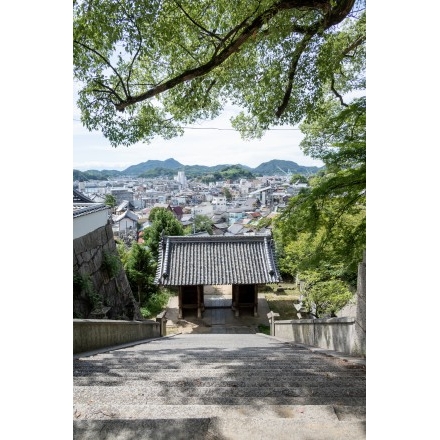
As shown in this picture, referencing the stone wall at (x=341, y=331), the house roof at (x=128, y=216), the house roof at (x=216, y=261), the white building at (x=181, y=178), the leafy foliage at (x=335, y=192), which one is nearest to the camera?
the stone wall at (x=341, y=331)

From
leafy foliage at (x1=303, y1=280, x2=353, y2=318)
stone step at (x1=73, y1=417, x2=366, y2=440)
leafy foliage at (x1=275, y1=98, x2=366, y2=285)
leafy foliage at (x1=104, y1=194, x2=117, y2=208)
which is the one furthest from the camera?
leafy foliage at (x1=104, y1=194, x2=117, y2=208)

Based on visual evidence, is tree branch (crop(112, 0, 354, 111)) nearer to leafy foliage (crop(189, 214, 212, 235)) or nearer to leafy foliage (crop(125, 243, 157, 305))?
leafy foliage (crop(125, 243, 157, 305))

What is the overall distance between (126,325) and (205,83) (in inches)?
163

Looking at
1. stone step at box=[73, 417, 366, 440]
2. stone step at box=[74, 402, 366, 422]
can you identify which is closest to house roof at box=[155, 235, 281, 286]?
stone step at box=[74, 402, 366, 422]

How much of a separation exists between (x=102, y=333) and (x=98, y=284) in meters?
3.82

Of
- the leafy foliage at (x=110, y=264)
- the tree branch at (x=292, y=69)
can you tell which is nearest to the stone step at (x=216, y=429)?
the tree branch at (x=292, y=69)

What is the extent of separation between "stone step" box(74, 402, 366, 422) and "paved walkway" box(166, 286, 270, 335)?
9.22 metres

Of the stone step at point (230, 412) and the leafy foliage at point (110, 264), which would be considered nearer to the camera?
the stone step at point (230, 412)

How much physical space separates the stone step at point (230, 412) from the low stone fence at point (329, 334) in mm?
1610

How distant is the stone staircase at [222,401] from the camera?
5.87 feet

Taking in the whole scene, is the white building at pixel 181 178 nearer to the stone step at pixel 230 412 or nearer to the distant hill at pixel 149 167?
the distant hill at pixel 149 167

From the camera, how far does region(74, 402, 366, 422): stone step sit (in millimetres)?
1915
